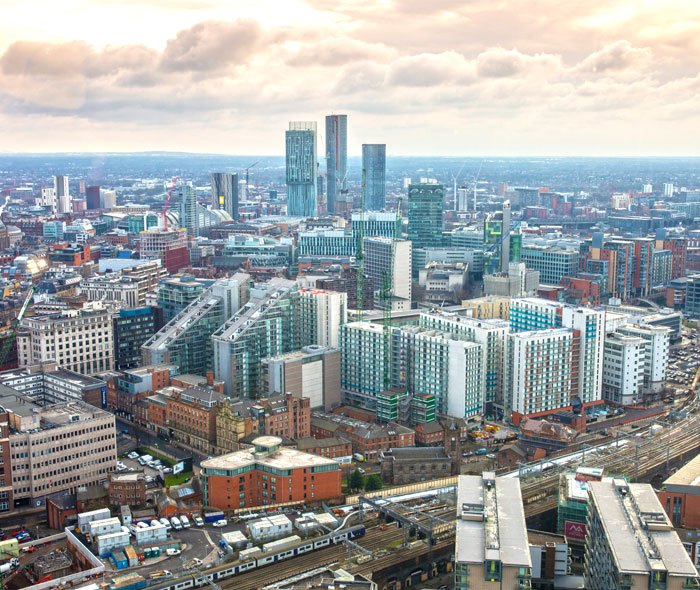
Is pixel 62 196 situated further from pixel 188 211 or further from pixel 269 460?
pixel 269 460

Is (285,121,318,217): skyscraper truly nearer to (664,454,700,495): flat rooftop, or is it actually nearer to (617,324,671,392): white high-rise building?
(617,324,671,392): white high-rise building

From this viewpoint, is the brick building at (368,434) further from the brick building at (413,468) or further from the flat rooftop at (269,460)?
the flat rooftop at (269,460)

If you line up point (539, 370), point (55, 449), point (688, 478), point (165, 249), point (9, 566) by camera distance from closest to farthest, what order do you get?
point (9, 566) < point (688, 478) < point (55, 449) < point (539, 370) < point (165, 249)

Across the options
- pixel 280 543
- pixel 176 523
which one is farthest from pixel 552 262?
pixel 176 523

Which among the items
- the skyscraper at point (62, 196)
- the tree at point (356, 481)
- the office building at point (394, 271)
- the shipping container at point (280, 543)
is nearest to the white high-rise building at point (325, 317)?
the tree at point (356, 481)

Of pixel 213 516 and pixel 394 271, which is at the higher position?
pixel 394 271

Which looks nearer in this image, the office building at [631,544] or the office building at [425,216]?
the office building at [631,544]

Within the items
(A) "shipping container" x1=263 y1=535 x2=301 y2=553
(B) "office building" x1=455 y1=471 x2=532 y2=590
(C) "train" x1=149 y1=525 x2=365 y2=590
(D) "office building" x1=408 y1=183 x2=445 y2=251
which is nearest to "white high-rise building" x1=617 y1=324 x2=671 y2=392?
(B) "office building" x1=455 y1=471 x2=532 y2=590
